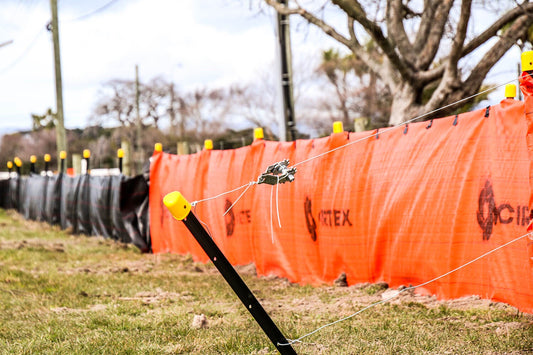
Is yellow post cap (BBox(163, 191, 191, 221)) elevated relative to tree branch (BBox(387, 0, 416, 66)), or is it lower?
lower

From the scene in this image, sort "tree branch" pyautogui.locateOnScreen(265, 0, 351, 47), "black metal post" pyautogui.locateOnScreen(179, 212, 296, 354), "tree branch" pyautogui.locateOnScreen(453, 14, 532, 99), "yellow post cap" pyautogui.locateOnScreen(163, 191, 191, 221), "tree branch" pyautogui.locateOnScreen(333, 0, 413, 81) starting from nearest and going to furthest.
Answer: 1. "yellow post cap" pyautogui.locateOnScreen(163, 191, 191, 221)
2. "black metal post" pyautogui.locateOnScreen(179, 212, 296, 354)
3. "tree branch" pyautogui.locateOnScreen(333, 0, 413, 81)
4. "tree branch" pyautogui.locateOnScreen(453, 14, 532, 99)
5. "tree branch" pyautogui.locateOnScreen(265, 0, 351, 47)

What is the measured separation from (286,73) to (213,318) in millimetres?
8791

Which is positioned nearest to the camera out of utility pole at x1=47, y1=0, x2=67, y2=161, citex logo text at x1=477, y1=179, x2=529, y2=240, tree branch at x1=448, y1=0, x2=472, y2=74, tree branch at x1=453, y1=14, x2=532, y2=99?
A: citex logo text at x1=477, y1=179, x2=529, y2=240

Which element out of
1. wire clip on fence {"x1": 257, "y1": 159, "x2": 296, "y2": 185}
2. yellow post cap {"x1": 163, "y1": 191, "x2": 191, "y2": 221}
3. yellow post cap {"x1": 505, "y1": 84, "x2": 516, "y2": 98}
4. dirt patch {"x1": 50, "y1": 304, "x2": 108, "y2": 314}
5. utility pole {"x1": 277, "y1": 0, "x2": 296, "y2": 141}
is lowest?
dirt patch {"x1": 50, "y1": 304, "x2": 108, "y2": 314}

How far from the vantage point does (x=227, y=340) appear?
4.97 m

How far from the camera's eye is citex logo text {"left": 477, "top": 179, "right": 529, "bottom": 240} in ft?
17.8

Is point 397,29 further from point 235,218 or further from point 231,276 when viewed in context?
point 231,276

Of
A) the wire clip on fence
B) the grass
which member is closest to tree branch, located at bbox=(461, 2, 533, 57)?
the grass

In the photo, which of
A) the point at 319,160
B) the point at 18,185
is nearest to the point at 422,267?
the point at 319,160

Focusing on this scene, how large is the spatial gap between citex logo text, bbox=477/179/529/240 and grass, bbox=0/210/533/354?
691 millimetres

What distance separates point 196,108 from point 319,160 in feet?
148

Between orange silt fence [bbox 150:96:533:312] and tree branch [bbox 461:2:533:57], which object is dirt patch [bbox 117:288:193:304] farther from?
tree branch [bbox 461:2:533:57]

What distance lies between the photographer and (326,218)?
7570 mm

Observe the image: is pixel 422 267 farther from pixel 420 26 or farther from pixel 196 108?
pixel 196 108
